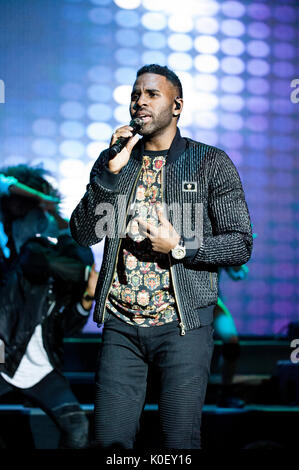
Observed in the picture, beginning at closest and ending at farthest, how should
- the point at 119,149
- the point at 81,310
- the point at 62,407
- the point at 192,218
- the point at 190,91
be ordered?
the point at 119,149, the point at 192,218, the point at 62,407, the point at 81,310, the point at 190,91

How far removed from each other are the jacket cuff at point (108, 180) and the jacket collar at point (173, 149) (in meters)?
0.26

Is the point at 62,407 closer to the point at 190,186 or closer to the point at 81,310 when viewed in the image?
the point at 81,310

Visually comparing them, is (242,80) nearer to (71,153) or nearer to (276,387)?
(71,153)

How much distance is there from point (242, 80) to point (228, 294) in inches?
75.5

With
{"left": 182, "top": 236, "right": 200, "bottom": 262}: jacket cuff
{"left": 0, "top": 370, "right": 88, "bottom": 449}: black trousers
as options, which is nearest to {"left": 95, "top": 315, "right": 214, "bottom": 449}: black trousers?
{"left": 182, "top": 236, "right": 200, "bottom": 262}: jacket cuff

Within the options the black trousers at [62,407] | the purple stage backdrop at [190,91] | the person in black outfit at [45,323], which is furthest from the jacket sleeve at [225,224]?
the purple stage backdrop at [190,91]

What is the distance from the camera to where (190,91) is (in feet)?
14.9

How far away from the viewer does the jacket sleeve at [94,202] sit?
173 centimetres

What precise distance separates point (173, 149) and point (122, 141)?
25 centimetres

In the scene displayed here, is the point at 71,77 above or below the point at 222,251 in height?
above

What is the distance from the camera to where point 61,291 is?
2947mm

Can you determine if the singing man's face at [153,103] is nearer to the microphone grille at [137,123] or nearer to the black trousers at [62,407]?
the microphone grille at [137,123]

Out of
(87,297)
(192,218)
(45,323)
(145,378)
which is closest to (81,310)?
(87,297)

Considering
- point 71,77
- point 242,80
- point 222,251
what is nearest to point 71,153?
point 71,77
